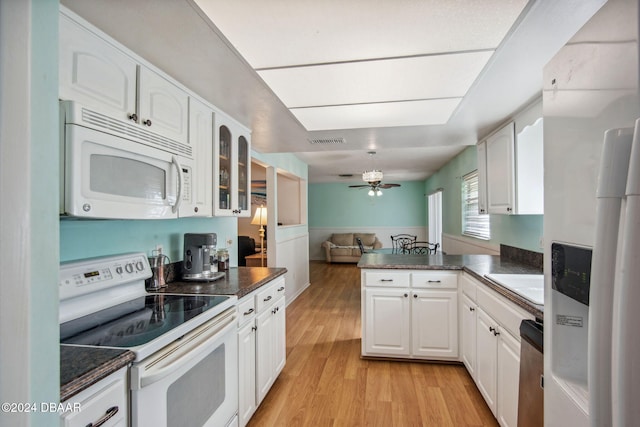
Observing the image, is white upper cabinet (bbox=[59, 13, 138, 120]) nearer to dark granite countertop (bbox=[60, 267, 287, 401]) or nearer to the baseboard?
dark granite countertop (bbox=[60, 267, 287, 401])

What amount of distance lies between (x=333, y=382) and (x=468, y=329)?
118 cm

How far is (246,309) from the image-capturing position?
1.82m

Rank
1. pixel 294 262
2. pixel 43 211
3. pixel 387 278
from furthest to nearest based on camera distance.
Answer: pixel 294 262 < pixel 387 278 < pixel 43 211

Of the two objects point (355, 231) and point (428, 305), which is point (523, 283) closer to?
point (428, 305)

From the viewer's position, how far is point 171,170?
1608 mm

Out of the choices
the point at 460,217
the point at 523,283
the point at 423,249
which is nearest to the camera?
the point at 523,283

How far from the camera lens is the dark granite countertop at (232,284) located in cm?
176

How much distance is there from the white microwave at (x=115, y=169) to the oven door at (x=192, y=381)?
62 cm

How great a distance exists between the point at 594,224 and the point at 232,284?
5.86 feet

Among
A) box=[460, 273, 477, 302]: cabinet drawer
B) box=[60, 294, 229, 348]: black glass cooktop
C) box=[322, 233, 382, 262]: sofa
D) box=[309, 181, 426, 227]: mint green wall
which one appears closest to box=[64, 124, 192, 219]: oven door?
box=[60, 294, 229, 348]: black glass cooktop

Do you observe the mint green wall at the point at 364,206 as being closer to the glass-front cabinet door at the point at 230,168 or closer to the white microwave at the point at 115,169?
the glass-front cabinet door at the point at 230,168

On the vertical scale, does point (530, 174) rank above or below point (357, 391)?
above

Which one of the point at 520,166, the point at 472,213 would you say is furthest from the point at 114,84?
the point at 472,213

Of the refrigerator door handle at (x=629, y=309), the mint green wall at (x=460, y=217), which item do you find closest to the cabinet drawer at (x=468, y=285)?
the mint green wall at (x=460, y=217)
